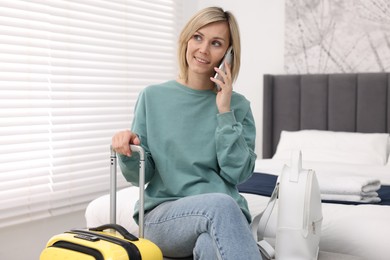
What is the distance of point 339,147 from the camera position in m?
3.64

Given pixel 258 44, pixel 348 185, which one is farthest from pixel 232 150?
pixel 258 44

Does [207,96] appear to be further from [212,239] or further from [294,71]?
[294,71]

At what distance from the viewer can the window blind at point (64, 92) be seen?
10.5 ft

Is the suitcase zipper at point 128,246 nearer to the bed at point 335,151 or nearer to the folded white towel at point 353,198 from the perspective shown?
the bed at point 335,151

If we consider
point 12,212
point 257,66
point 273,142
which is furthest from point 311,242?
point 257,66

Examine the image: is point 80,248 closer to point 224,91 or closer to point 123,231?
point 123,231

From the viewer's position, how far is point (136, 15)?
4.23 meters

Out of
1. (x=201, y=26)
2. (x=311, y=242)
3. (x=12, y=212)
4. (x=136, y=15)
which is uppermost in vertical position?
(x=136, y=15)

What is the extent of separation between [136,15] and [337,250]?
109 inches

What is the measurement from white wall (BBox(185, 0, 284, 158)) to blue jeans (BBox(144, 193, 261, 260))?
2845 mm

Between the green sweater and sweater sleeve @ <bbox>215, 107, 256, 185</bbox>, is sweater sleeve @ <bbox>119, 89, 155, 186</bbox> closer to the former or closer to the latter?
the green sweater

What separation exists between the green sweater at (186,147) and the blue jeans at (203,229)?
5.2 inches

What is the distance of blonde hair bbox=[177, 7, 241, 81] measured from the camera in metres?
1.95

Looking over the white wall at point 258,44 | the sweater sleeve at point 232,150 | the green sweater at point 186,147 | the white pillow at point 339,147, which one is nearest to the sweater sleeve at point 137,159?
the green sweater at point 186,147
